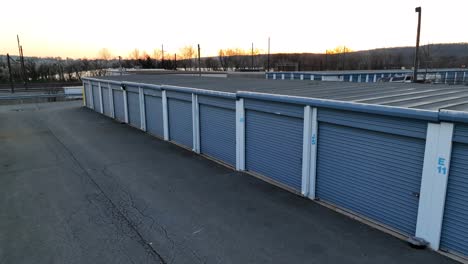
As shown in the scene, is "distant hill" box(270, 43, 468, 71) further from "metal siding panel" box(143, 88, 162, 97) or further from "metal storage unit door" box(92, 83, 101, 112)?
"metal siding panel" box(143, 88, 162, 97)

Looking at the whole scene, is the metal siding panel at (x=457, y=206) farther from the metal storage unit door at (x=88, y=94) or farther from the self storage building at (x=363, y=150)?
the metal storage unit door at (x=88, y=94)

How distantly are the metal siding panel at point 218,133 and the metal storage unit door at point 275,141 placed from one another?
0.86m

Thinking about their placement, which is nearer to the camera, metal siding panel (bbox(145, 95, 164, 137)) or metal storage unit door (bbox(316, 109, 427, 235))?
metal storage unit door (bbox(316, 109, 427, 235))

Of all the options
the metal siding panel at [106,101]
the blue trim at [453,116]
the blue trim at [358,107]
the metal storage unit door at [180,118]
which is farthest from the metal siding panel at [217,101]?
the metal siding panel at [106,101]

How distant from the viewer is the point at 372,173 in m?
7.04

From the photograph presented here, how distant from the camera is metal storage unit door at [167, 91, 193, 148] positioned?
1387 centimetres

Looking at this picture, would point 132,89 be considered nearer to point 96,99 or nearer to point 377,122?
point 96,99

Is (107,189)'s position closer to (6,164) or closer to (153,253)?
(153,253)

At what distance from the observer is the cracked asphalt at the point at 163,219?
231 inches

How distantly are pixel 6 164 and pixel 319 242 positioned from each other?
1165 cm

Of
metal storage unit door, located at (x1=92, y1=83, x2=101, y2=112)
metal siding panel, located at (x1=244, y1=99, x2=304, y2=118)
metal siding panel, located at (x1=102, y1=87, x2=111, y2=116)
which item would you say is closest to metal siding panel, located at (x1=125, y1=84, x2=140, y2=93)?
metal siding panel, located at (x1=102, y1=87, x2=111, y2=116)

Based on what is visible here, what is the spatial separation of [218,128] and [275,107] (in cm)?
331

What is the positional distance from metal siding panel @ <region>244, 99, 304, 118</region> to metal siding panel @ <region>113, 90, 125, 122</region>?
13718 millimetres

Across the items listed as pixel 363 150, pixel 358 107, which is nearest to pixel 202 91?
pixel 358 107
